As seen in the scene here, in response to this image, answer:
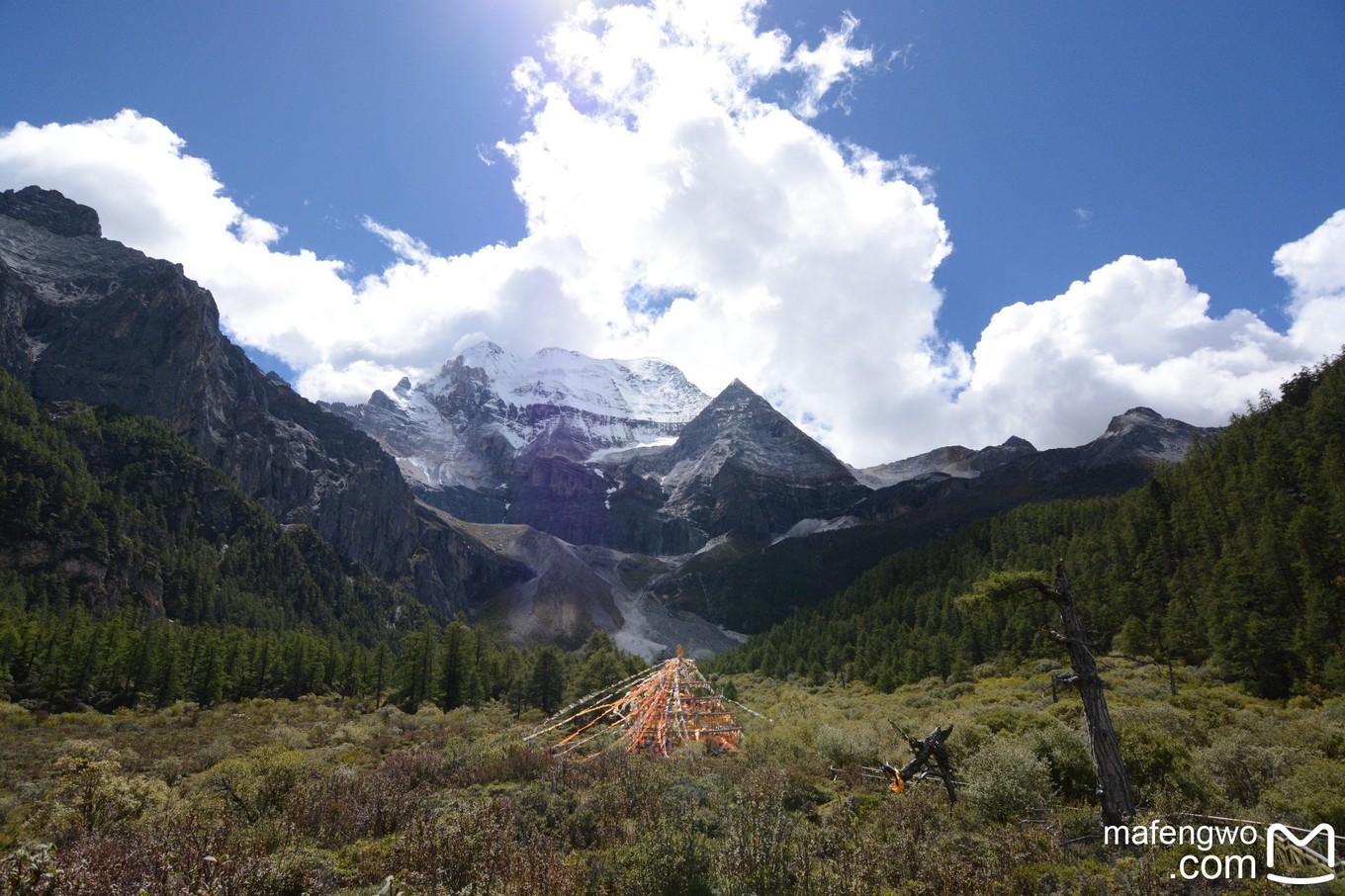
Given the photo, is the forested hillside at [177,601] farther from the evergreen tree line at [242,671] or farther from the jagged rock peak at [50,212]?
the jagged rock peak at [50,212]

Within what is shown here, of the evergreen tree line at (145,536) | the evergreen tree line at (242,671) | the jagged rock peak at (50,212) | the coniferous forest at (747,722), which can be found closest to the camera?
the coniferous forest at (747,722)

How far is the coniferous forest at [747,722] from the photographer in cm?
866

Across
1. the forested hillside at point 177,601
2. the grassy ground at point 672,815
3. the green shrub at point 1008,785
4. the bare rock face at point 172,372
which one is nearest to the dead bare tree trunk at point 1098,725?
the grassy ground at point 672,815

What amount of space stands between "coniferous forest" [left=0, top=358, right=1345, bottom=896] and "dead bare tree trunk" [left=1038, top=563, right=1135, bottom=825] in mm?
608

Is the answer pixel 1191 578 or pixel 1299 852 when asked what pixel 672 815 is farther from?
pixel 1191 578

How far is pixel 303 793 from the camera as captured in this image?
1292cm

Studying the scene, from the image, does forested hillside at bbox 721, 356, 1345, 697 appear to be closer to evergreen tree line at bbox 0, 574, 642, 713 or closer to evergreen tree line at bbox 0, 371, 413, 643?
evergreen tree line at bbox 0, 574, 642, 713

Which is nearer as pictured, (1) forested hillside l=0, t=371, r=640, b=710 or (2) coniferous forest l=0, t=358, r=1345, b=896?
(2) coniferous forest l=0, t=358, r=1345, b=896

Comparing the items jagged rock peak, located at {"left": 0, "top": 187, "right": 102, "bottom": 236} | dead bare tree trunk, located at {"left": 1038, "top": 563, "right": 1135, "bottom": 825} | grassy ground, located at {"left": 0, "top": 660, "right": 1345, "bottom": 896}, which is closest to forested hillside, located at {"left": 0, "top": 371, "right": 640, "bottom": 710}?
grassy ground, located at {"left": 0, "top": 660, "right": 1345, "bottom": 896}

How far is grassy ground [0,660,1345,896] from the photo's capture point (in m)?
7.88

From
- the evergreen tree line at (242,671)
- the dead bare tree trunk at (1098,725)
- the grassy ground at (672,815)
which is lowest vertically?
the evergreen tree line at (242,671)

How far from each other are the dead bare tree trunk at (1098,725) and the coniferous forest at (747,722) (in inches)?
23.9

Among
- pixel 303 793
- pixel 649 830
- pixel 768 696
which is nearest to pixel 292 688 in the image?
pixel 768 696

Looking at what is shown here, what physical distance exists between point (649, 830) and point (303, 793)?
26.2ft
